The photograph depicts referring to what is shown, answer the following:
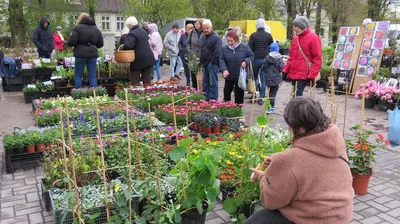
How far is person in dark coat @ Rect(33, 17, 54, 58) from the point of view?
11.3 m

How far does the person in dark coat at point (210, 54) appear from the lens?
25.1 ft

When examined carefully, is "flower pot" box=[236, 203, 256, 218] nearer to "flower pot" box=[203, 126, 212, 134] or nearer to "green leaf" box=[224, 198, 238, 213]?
"green leaf" box=[224, 198, 238, 213]

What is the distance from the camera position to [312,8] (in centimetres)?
2700

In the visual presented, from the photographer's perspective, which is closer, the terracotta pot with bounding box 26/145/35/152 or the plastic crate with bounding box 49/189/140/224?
the plastic crate with bounding box 49/189/140/224

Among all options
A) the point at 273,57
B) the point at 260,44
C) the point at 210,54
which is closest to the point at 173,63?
the point at 260,44

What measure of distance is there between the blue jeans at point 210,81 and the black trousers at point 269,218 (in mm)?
5465

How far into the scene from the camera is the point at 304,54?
6.42 m

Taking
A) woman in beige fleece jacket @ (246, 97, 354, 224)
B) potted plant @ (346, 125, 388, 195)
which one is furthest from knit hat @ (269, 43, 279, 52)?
woman in beige fleece jacket @ (246, 97, 354, 224)

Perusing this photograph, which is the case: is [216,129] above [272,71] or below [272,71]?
below

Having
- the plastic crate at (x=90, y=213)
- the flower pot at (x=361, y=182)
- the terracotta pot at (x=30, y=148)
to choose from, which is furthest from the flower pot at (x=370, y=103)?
the terracotta pot at (x=30, y=148)

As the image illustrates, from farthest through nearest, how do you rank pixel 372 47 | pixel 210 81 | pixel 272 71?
1. pixel 372 47
2. pixel 210 81
3. pixel 272 71

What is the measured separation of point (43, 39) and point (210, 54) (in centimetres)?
614

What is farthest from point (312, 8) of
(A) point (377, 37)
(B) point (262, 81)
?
(B) point (262, 81)

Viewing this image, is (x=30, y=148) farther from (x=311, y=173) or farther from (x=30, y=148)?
(x=311, y=173)
